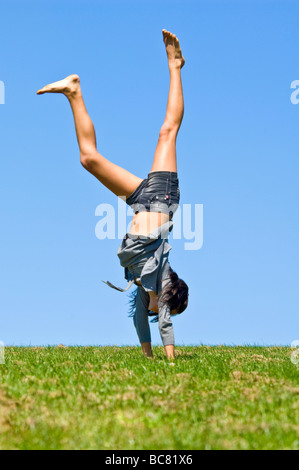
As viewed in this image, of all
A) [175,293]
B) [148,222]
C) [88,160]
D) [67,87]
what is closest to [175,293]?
[175,293]

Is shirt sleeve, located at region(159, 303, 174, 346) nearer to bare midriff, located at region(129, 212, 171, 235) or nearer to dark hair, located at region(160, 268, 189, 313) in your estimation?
dark hair, located at region(160, 268, 189, 313)

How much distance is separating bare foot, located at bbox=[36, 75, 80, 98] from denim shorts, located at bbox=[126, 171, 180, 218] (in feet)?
5.47

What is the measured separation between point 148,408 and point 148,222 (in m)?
3.85

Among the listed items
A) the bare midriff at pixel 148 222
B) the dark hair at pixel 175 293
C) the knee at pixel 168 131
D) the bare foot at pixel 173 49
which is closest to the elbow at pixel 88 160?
the bare midriff at pixel 148 222

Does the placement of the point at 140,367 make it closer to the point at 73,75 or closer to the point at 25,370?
the point at 25,370

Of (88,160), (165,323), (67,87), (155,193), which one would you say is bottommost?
(165,323)

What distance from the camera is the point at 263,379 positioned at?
670cm

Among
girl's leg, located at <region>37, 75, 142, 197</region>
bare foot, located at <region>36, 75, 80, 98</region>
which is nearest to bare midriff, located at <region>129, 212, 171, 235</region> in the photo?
girl's leg, located at <region>37, 75, 142, 197</region>

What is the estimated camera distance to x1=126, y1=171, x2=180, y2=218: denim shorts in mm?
8406

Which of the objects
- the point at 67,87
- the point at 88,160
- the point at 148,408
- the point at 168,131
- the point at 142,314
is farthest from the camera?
the point at 142,314

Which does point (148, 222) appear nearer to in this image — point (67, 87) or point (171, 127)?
point (171, 127)

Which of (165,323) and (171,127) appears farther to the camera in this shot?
(171,127)

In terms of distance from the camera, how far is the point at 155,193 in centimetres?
840
